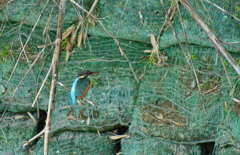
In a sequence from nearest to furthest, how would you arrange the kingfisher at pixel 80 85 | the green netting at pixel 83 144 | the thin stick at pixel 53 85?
1. the thin stick at pixel 53 85
2. the kingfisher at pixel 80 85
3. the green netting at pixel 83 144

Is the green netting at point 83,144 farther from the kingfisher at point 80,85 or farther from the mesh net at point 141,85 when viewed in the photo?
the kingfisher at point 80,85

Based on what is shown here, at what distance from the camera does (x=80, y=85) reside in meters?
4.79

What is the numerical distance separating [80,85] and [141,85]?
69 centimetres

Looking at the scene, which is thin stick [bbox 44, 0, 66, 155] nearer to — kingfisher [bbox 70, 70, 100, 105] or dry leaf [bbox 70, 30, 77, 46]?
kingfisher [bbox 70, 70, 100, 105]

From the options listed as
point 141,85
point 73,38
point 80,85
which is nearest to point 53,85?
point 80,85

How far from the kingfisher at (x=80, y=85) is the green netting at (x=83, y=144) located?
0.50 metres

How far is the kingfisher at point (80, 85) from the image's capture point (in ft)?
15.7

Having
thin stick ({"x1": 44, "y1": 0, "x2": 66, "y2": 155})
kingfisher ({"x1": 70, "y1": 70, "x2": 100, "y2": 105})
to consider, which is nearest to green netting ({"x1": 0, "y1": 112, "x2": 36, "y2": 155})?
kingfisher ({"x1": 70, "y1": 70, "x2": 100, "y2": 105})

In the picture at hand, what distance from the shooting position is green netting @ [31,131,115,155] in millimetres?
5137

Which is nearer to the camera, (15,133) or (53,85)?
(53,85)

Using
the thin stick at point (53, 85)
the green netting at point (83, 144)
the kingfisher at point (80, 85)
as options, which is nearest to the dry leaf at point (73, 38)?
the kingfisher at point (80, 85)

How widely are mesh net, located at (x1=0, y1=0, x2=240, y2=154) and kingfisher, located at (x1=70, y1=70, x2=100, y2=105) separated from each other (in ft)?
0.65

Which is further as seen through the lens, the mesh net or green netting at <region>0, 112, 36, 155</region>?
green netting at <region>0, 112, 36, 155</region>

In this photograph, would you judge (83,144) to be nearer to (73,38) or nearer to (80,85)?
(80,85)
